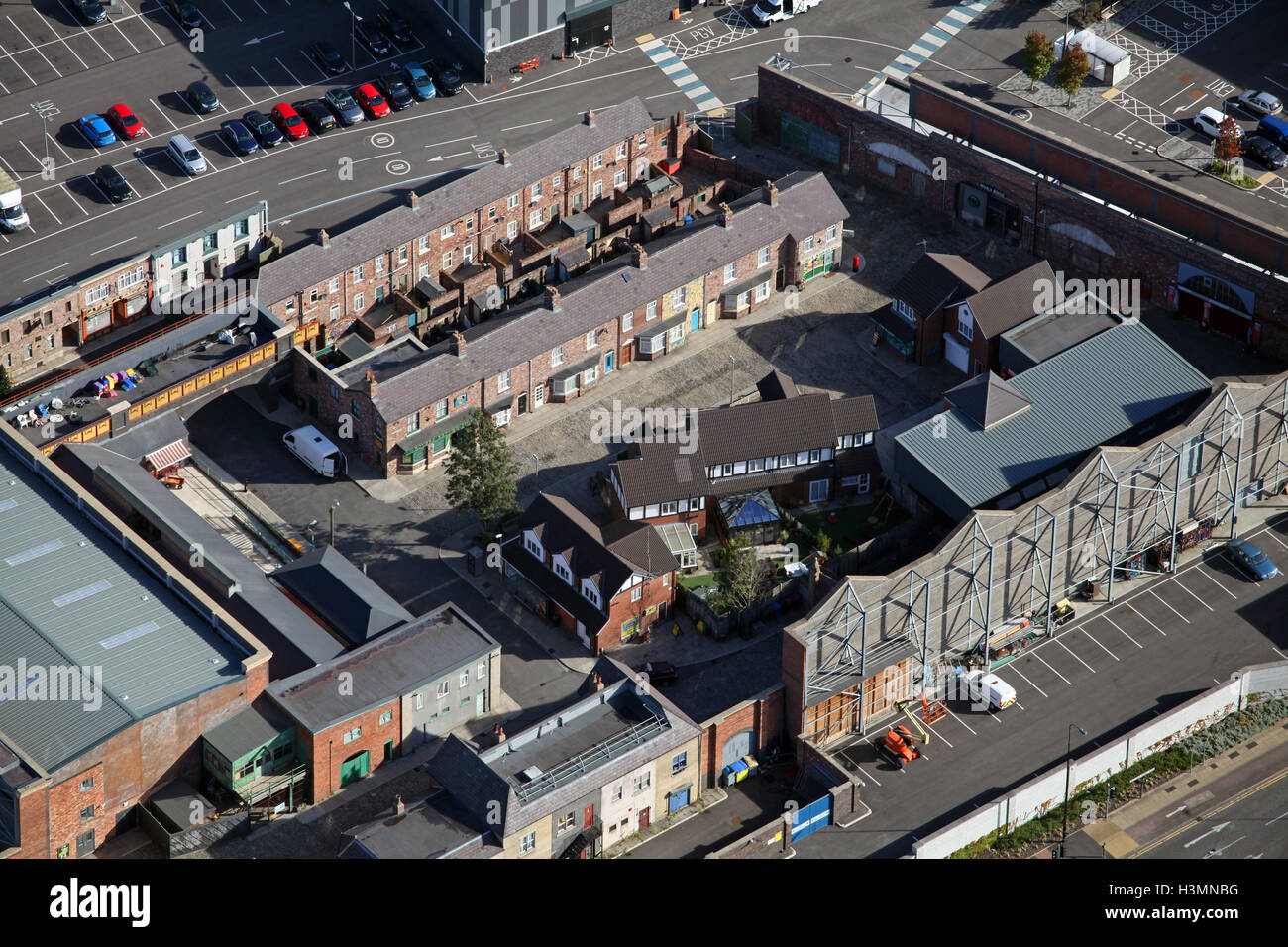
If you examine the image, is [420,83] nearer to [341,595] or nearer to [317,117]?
[317,117]

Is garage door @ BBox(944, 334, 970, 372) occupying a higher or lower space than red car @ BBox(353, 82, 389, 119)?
lower

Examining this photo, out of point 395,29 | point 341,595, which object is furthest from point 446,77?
point 341,595

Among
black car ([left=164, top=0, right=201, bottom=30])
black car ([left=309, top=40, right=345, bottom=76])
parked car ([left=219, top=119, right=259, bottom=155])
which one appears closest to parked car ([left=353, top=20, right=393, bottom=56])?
black car ([left=309, top=40, right=345, bottom=76])

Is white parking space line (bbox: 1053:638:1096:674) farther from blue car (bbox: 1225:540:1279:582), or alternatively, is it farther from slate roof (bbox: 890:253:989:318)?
slate roof (bbox: 890:253:989:318)
